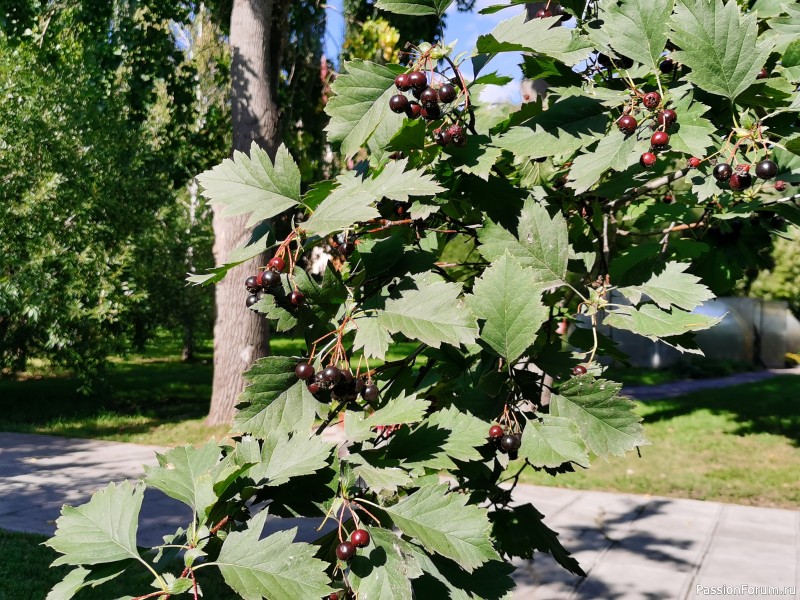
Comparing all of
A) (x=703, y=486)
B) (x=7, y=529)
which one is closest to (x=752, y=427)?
(x=703, y=486)

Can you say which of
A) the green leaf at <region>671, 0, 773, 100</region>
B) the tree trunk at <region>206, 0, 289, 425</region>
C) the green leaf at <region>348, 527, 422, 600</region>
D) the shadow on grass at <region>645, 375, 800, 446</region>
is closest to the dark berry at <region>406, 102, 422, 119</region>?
the green leaf at <region>671, 0, 773, 100</region>

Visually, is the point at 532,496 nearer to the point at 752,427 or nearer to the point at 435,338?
the point at 752,427

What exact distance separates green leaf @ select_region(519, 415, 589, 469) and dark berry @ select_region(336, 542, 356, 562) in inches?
13.5

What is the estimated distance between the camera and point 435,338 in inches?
44.4

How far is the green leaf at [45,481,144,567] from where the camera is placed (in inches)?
40.5

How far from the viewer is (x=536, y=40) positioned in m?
1.28

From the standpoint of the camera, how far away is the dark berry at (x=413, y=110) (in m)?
1.30

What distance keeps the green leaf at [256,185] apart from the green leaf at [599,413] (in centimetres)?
58

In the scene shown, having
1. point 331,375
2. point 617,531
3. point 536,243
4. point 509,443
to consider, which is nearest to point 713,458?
point 617,531

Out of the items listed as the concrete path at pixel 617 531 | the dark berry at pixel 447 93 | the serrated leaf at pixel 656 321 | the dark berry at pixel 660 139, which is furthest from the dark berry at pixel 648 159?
the concrete path at pixel 617 531

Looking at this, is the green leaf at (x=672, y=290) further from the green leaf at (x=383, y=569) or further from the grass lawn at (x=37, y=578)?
the grass lawn at (x=37, y=578)

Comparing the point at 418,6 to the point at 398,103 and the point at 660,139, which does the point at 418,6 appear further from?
the point at 660,139

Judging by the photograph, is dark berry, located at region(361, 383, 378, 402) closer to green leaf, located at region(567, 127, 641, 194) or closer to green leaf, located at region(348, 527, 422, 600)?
green leaf, located at region(348, 527, 422, 600)

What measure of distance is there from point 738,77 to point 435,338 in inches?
29.3
